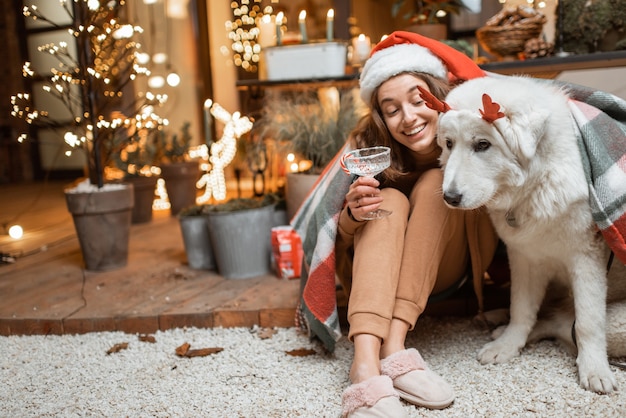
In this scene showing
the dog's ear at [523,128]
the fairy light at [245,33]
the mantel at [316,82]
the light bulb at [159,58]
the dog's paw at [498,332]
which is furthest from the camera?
the fairy light at [245,33]

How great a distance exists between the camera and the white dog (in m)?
1.33

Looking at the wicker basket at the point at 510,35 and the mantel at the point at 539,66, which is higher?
the wicker basket at the point at 510,35

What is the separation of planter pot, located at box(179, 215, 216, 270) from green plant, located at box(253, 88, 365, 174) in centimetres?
55

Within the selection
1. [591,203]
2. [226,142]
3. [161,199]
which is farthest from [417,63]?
[161,199]

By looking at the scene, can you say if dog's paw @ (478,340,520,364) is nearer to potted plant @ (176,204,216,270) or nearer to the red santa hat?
the red santa hat

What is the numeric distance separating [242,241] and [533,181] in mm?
1366

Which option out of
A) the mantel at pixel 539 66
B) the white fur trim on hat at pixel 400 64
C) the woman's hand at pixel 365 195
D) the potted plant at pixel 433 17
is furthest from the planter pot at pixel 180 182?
the woman's hand at pixel 365 195

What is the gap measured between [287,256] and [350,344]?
629mm

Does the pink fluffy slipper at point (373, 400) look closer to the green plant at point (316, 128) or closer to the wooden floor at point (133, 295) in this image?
the wooden floor at point (133, 295)

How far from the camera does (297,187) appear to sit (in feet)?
8.39

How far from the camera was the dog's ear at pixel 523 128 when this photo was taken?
1.30 metres

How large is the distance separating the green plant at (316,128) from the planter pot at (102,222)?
0.78 m

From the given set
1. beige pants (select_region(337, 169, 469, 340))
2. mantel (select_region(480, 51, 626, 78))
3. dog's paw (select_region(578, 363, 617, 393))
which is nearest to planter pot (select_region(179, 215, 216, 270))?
beige pants (select_region(337, 169, 469, 340))

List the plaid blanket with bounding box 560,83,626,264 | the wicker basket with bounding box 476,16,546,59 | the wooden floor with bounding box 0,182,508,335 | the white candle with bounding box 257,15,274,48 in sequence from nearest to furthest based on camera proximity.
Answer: the plaid blanket with bounding box 560,83,626,264 → the wooden floor with bounding box 0,182,508,335 → the wicker basket with bounding box 476,16,546,59 → the white candle with bounding box 257,15,274,48
